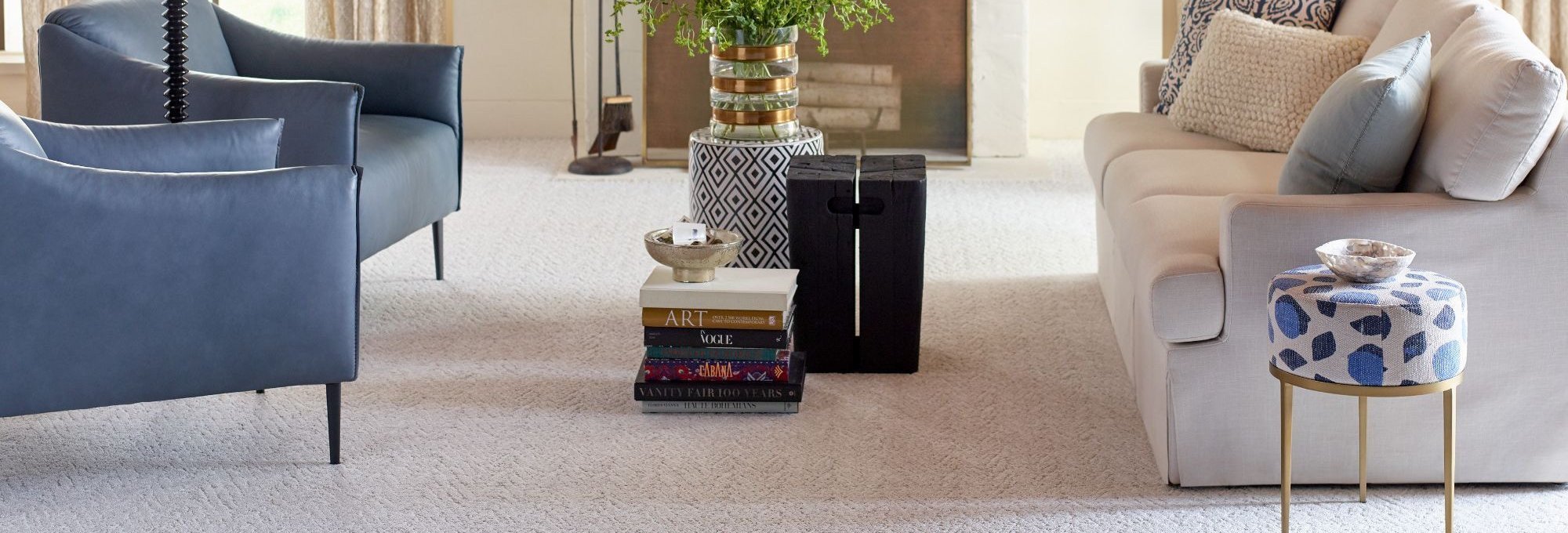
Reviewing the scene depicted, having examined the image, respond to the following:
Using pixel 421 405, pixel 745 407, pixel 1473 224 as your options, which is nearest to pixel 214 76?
pixel 421 405

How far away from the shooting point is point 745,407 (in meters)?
2.86

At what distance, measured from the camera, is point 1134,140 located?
11.8ft

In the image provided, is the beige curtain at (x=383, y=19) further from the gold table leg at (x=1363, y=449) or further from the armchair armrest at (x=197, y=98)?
the gold table leg at (x=1363, y=449)

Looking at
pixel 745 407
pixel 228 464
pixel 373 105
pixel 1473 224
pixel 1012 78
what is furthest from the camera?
pixel 1012 78

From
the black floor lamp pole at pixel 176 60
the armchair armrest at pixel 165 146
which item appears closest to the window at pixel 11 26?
the black floor lamp pole at pixel 176 60

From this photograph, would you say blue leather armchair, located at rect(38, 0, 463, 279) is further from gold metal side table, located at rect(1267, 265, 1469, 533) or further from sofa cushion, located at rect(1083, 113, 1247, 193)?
gold metal side table, located at rect(1267, 265, 1469, 533)

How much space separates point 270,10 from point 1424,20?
4.74 m

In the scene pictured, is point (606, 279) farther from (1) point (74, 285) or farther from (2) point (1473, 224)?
(2) point (1473, 224)

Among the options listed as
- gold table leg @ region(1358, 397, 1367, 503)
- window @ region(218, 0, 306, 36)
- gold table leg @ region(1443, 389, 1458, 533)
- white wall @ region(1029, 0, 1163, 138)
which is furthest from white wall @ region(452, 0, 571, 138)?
gold table leg @ region(1443, 389, 1458, 533)

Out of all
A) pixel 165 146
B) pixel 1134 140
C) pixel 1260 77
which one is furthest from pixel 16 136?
pixel 1260 77

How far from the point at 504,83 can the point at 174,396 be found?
12.6 ft

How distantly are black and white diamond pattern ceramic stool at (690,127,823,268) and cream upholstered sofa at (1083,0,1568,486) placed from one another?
40.6 inches

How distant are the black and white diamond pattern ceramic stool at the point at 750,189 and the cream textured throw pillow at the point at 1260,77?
0.98 metres

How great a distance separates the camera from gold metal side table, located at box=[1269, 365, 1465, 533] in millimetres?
1981
